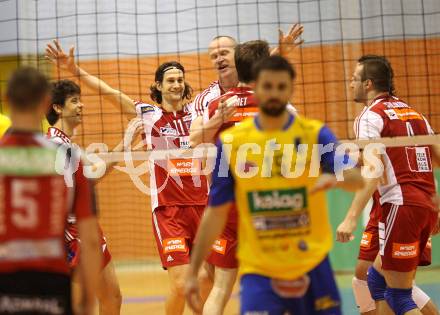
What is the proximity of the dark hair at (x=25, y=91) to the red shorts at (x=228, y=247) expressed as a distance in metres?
2.67

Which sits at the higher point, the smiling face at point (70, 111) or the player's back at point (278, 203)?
the smiling face at point (70, 111)

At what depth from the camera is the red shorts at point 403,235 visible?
20.9ft

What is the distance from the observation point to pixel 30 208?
12.7 feet

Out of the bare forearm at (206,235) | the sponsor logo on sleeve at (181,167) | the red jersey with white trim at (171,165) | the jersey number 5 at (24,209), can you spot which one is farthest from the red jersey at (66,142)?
the jersey number 5 at (24,209)

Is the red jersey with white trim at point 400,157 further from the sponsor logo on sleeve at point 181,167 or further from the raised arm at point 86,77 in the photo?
the raised arm at point 86,77

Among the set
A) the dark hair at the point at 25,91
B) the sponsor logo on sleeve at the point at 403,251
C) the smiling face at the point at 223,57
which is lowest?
the sponsor logo on sleeve at the point at 403,251

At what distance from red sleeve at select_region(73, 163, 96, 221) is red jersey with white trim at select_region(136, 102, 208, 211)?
9.88 feet

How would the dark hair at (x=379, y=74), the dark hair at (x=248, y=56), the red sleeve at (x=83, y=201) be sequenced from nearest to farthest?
the red sleeve at (x=83, y=201), the dark hair at (x=248, y=56), the dark hair at (x=379, y=74)

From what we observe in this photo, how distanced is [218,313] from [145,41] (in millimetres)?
6991

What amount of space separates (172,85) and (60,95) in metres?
1.05

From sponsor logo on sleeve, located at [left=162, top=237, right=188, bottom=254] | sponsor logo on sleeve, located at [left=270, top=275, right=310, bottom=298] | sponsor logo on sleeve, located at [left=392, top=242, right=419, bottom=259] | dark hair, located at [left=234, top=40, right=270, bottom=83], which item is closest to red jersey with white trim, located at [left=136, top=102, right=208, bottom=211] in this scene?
sponsor logo on sleeve, located at [left=162, top=237, right=188, bottom=254]

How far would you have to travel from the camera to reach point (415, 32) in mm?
11875

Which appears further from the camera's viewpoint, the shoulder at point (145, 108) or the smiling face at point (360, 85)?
the shoulder at point (145, 108)

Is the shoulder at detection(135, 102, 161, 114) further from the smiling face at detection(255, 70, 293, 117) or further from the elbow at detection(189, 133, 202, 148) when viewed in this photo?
the smiling face at detection(255, 70, 293, 117)
